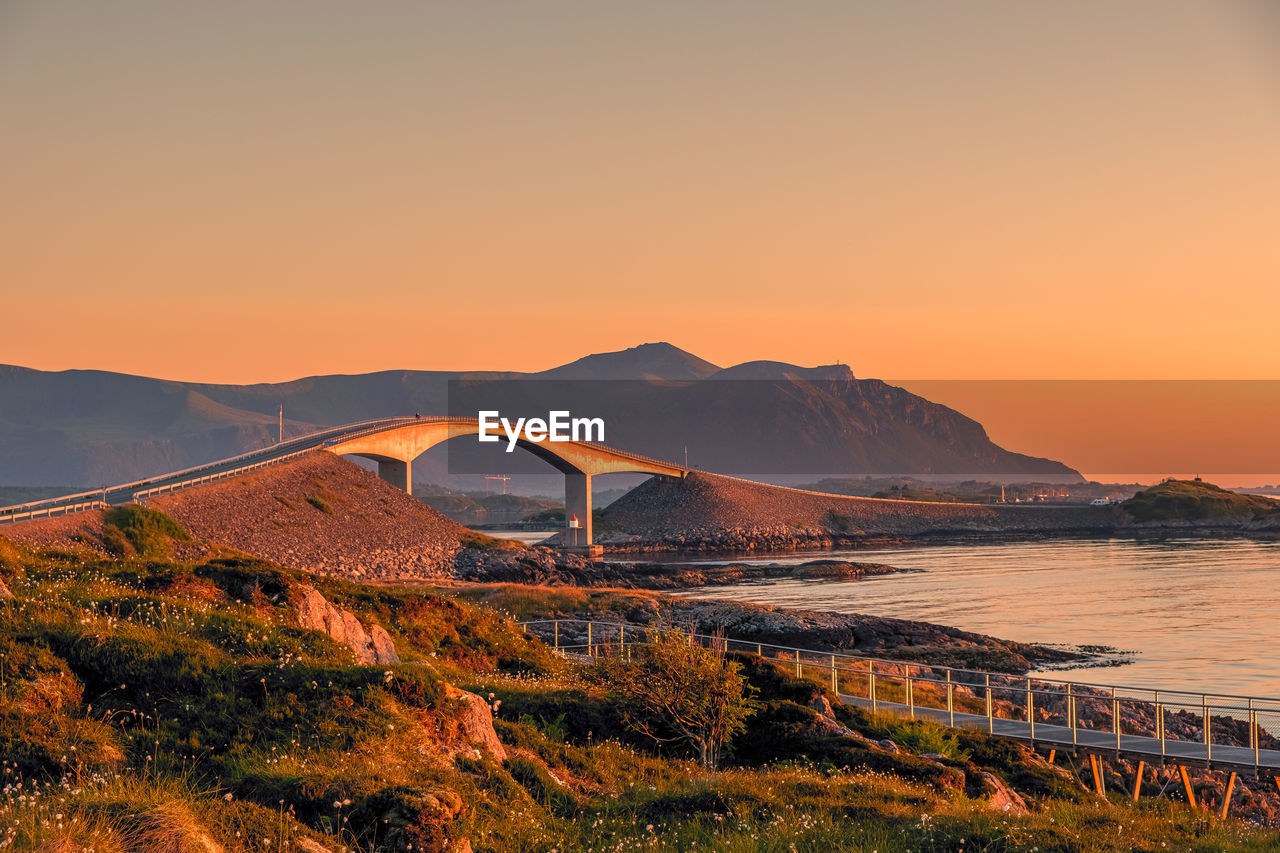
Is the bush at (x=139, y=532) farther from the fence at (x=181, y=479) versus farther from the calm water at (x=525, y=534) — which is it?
the calm water at (x=525, y=534)

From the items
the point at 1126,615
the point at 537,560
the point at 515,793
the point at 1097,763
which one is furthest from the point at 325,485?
the point at 515,793

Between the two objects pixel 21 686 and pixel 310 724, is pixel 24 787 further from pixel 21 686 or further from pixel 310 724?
pixel 310 724

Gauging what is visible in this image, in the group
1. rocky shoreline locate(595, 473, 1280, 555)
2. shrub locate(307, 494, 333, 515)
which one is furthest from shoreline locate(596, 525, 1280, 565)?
shrub locate(307, 494, 333, 515)

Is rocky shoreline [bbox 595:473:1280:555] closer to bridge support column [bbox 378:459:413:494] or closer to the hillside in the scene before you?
bridge support column [bbox 378:459:413:494]

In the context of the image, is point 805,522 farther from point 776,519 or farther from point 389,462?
point 389,462

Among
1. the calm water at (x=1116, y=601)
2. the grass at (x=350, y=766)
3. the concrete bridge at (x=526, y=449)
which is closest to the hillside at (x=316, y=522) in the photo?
the concrete bridge at (x=526, y=449)

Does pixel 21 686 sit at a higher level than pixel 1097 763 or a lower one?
higher

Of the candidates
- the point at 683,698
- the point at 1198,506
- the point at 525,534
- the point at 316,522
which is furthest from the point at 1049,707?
the point at 1198,506
